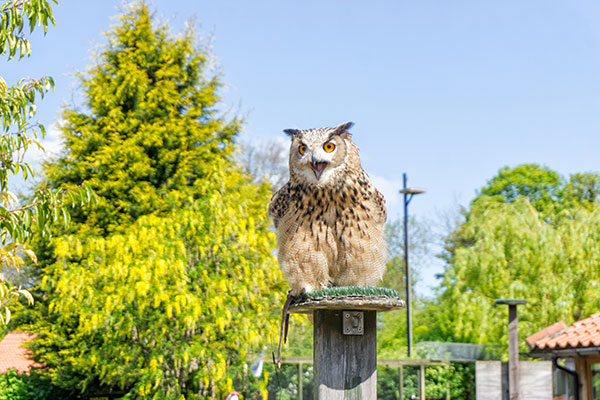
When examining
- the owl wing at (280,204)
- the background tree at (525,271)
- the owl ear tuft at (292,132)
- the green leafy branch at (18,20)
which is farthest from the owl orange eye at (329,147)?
the background tree at (525,271)

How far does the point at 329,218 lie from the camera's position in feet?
9.98

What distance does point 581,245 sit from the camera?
52.2 feet

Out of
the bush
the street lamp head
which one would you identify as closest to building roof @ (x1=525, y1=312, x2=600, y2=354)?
the bush

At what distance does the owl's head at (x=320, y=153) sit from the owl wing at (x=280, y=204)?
0.58ft

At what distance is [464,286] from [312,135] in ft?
53.2

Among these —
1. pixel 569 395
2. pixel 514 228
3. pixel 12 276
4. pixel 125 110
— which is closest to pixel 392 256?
pixel 514 228

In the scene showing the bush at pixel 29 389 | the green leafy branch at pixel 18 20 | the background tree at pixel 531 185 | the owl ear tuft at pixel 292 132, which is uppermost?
the background tree at pixel 531 185

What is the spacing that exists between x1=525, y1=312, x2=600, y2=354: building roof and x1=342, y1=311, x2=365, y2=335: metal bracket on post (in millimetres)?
7076

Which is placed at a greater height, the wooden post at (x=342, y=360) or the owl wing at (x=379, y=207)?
the owl wing at (x=379, y=207)

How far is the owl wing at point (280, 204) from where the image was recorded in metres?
3.19

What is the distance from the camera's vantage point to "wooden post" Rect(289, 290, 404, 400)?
2.37 meters

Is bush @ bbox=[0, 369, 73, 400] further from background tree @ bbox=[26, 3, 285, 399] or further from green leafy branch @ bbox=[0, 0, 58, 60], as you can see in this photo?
green leafy branch @ bbox=[0, 0, 58, 60]

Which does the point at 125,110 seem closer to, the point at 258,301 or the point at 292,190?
the point at 258,301

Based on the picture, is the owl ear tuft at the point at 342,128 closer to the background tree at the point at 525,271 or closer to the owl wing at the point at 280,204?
the owl wing at the point at 280,204
